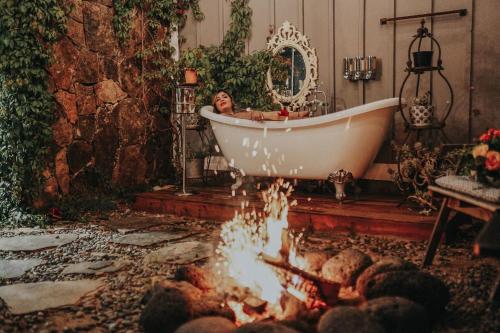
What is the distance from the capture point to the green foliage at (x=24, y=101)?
14.1 feet

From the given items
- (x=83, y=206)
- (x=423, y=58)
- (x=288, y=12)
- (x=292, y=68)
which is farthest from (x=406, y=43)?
(x=83, y=206)

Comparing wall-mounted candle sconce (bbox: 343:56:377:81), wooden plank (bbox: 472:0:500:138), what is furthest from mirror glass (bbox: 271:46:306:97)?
wooden plank (bbox: 472:0:500:138)

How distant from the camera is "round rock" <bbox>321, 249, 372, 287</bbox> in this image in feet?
8.79

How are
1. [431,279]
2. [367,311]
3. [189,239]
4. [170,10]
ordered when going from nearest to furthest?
1. [367,311]
2. [431,279]
3. [189,239]
4. [170,10]

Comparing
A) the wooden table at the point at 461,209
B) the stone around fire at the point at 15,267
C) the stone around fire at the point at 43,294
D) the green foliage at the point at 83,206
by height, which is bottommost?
the stone around fire at the point at 43,294

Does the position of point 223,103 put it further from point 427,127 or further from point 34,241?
point 34,241

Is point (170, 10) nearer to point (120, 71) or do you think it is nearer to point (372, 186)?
point (120, 71)

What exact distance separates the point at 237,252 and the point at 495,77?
3.10 m

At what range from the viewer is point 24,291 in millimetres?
2842

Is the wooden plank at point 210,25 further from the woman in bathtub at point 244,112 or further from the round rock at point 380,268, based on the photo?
the round rock at point 380,268

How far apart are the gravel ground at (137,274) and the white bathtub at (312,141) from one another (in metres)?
0.77

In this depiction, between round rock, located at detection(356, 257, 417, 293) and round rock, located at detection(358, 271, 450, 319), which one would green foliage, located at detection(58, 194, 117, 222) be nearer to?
round rock, located at detection(356, 257, 417, 293)

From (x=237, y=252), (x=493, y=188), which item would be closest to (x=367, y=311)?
(x=237, y=252)

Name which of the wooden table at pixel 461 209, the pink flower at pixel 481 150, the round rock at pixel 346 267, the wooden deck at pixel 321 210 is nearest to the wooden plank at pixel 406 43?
the wooden deck at pixel 321 210
